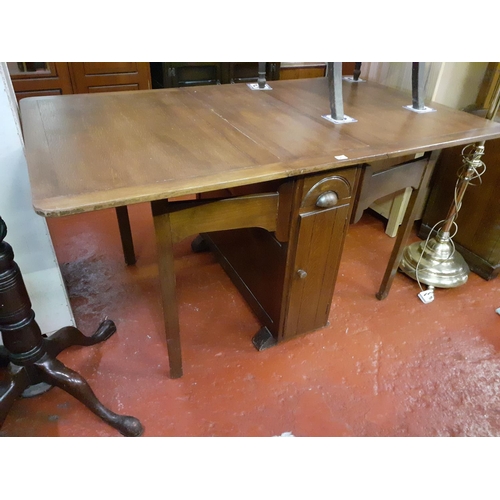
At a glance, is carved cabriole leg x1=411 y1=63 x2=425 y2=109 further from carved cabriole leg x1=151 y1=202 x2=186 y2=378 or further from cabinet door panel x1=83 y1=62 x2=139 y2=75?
cabinet door panel x1=83 y1=62 x2=139 y2=75

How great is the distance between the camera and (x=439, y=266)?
2037 millimetres

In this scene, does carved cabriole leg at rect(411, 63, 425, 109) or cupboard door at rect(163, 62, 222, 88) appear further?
cupboard door at rect(163, 62, 222, 88)

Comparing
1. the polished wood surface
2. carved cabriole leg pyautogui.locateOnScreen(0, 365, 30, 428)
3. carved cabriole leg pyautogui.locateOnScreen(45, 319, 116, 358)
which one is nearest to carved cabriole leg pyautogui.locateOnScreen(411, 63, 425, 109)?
the polished wood surface

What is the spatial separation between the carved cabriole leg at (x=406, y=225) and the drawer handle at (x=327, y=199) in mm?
534

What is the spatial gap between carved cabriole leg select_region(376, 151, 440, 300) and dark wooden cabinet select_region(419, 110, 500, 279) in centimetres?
47

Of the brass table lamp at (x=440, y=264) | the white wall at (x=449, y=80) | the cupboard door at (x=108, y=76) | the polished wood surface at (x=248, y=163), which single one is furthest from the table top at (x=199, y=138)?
the cupboard door at (x=108, y=76)

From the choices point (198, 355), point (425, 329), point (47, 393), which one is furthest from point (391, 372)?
point (47, 393)

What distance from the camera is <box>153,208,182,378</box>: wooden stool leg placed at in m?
1.16

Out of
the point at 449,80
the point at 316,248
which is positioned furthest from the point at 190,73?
the point at 316,248

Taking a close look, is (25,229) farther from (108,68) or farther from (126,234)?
(108,68)

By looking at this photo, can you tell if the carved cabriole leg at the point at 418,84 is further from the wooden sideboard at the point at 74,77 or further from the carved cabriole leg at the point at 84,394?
the wooden sideboard at the point at 74,77

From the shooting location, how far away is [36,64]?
2904 millimetres

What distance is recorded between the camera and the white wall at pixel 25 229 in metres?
1.26

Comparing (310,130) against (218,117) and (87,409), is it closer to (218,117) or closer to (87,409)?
(218,117)
